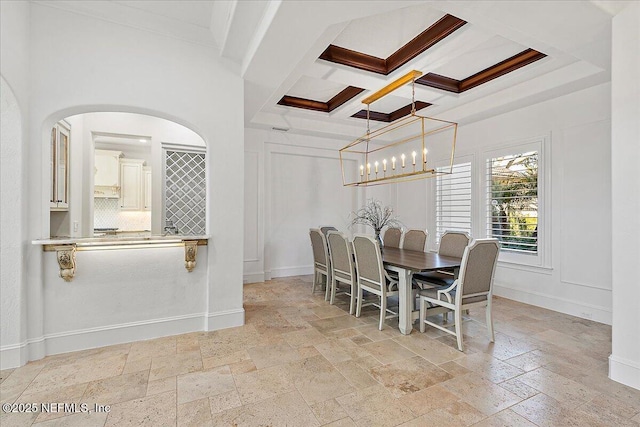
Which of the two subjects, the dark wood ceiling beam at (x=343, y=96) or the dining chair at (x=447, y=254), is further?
the dark wood ceiling beam at (x=343, y=96)

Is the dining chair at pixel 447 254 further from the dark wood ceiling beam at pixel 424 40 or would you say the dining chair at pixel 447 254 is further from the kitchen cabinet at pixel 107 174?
the kitchen cabinet at pixel 107 174

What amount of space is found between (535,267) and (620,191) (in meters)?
2.20

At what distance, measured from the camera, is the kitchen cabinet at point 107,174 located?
5.75m

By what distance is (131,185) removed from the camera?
6.19 metres

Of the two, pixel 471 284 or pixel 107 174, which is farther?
pixel 107 174

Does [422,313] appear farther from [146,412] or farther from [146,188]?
[146,188]

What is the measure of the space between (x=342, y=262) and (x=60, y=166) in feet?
11.3

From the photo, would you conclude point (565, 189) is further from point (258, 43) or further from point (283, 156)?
point (283, 156)

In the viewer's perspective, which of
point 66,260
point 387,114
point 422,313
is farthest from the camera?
point 387,114

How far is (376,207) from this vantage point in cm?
651

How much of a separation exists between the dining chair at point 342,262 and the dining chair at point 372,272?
129mm

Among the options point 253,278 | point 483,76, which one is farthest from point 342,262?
point 483,76

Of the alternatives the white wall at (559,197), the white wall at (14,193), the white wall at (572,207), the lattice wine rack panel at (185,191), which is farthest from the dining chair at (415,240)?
the white wall at (14,193)

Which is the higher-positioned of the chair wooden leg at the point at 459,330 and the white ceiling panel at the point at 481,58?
the white ceiling panel at the point at 481,58
